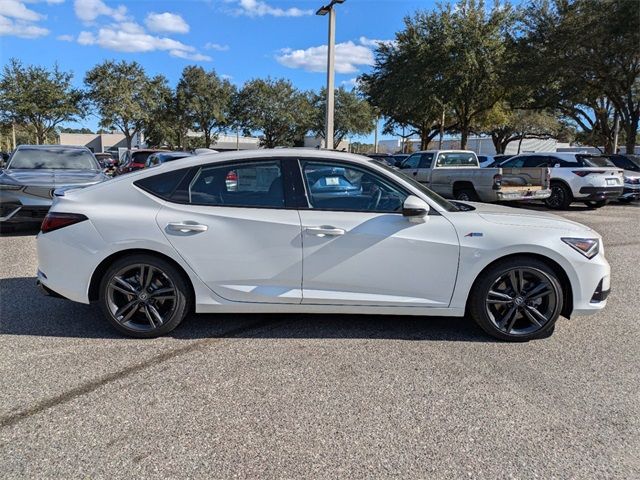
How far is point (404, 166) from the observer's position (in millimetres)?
15867

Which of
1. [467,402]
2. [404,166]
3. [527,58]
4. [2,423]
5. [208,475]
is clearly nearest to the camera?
[208,475]

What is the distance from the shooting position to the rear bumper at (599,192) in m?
13.8

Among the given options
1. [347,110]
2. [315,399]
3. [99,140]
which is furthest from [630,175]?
[99,140]

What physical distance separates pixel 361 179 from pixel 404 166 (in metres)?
12.0

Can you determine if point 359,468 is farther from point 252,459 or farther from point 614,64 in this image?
point 614,64

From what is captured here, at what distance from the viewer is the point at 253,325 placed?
14.9ft

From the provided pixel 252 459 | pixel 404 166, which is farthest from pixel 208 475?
pixel 404 166

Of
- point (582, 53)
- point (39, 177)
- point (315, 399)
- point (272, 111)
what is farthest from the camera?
point (272, 111)

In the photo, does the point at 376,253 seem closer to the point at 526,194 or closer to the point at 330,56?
the point at 526,194

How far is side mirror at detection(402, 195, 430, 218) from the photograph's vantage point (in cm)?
395

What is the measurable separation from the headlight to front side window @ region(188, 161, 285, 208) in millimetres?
2415

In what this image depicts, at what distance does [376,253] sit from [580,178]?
40.1ft

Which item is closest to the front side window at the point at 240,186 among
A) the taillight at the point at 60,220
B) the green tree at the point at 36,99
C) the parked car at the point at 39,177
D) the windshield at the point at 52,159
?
the taillight at the point at 60,220

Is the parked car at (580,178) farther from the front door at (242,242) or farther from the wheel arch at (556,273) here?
the front door at (242,242)
